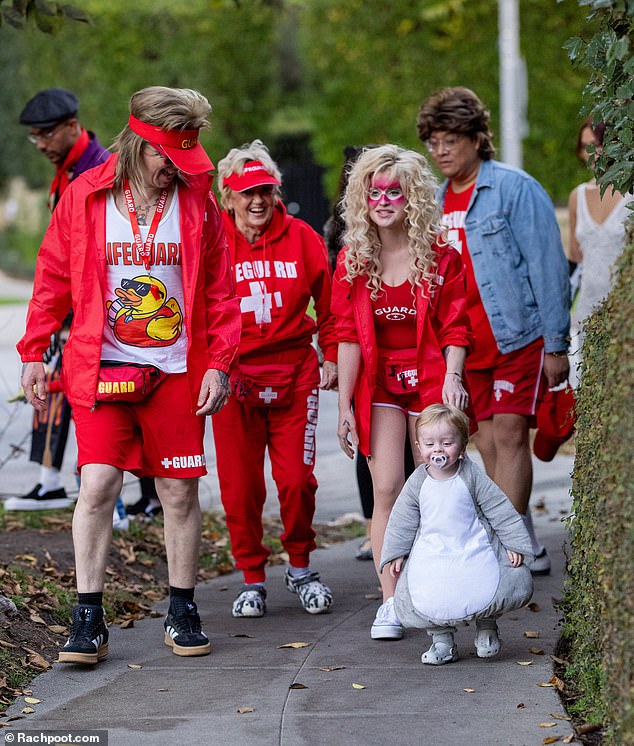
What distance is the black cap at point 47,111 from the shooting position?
716 centimetres

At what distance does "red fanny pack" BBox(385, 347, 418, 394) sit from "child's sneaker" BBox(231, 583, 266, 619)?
114 centimetres

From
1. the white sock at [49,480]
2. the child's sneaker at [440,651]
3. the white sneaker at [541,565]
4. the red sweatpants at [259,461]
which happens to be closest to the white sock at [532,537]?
the white sneaker at [541,565]

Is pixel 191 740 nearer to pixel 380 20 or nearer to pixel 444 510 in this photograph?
pixel 444 510

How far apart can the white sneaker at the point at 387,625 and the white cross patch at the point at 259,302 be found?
4.41ft

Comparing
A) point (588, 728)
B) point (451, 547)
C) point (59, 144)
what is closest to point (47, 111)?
point (59, 144)

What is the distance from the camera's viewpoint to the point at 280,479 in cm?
602

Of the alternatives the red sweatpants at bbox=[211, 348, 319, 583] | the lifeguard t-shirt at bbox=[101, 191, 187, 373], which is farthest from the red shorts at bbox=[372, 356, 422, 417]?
the lifeguard t-shirt at bbox=[101, 191, 187, 373]

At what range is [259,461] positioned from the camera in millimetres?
6035

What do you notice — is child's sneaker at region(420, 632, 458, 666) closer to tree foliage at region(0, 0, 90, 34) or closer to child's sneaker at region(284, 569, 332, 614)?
child's sneaker at region(284, 569, 332, 614)

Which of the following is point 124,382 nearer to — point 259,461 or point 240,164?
point 259,461

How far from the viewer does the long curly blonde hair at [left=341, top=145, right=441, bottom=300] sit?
5.45m

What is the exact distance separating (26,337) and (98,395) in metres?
0.36

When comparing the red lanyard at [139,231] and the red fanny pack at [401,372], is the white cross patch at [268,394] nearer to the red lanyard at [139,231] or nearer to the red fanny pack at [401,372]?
the red fanny pack at [401,372]

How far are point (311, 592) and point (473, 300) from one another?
1.56m
